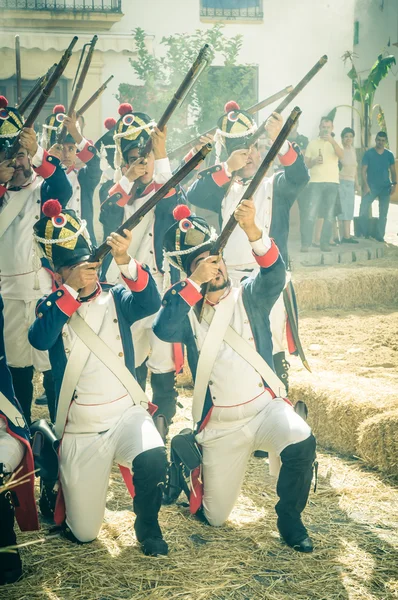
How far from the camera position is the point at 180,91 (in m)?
5.45

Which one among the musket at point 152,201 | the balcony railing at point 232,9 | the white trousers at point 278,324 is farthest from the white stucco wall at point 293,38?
the musket at point 152,201

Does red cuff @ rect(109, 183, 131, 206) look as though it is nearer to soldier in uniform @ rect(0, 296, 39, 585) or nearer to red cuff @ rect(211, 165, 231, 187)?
red cuff @ rect(211, 165, 231, 187)

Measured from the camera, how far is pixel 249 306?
15.0ft

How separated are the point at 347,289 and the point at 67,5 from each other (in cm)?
1006

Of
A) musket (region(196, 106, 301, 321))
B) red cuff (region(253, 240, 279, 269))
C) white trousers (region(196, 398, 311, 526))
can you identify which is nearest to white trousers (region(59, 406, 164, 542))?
white trousers (region(196, 398, 311, 526))

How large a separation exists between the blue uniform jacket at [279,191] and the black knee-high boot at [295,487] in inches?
85.2

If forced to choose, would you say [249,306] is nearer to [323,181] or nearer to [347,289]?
[347,289]

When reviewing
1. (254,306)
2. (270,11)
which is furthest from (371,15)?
(254,306)

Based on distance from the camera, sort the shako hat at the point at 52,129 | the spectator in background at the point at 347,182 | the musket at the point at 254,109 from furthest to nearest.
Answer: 1. the spectator in background at the point at 347,182
2. the shako hat at the point at 52,129
3. the musket at the point at 254,109

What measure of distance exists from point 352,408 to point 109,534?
192cm

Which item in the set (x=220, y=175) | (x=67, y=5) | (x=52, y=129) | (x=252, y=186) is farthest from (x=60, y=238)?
(x=67, y=5)

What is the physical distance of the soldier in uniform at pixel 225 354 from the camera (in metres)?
4.42

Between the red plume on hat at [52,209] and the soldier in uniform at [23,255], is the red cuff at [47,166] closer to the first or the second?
the soldier in uniform at [23,255]

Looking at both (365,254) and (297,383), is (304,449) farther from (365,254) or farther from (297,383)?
(365,254)
